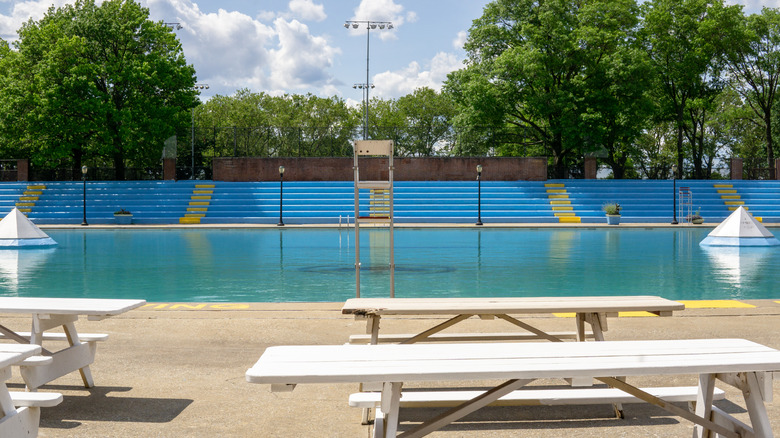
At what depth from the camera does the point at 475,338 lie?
5438 mm

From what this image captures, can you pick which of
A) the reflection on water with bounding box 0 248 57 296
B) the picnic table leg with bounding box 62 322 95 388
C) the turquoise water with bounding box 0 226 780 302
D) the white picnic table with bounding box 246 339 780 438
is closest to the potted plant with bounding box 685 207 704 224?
the turquoise water with bounding box 0 226 780 302

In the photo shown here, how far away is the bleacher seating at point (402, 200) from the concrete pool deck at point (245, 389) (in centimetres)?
3040

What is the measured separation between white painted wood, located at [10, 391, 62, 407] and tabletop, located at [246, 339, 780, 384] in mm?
1260

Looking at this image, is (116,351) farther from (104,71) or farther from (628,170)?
(628,170)

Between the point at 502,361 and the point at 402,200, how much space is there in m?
39.0

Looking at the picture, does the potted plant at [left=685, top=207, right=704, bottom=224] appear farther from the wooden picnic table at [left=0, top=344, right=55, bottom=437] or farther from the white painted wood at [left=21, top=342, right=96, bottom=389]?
the wooden picnic table at [left=0, top=344, right=55, bottom=437]

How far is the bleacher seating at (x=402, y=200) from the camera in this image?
39562mm

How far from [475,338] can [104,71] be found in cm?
4771

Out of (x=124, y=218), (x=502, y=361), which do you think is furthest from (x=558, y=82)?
(x=502, y=361)

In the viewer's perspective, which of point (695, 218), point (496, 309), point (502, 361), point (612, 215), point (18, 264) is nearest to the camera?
point (502, 361)

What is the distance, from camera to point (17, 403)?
12.4ft

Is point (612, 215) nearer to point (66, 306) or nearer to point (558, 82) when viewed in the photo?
point (558, 82)

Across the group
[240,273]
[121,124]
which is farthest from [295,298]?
[121,124]

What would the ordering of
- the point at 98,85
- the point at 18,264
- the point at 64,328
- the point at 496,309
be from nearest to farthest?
the point at 496,309, the point at 64,328, the point at 18,264, the point at 98,85
